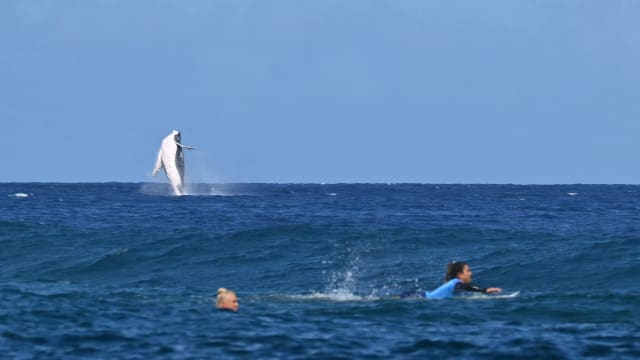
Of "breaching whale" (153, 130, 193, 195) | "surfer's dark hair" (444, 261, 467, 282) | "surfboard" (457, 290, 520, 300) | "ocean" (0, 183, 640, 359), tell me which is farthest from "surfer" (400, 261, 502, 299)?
"breaching whale" (153, 130, 193, 195)

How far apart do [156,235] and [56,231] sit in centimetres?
411

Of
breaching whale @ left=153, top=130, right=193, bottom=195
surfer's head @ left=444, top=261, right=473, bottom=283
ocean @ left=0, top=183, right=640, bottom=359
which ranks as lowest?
ocean @ left=0, top=183, right=640, bottom=359

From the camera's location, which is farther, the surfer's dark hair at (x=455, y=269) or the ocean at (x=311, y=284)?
the surfer's dark hair at (x=455, y=269)

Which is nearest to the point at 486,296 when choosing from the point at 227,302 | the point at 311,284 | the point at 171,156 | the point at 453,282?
the point at 453,282

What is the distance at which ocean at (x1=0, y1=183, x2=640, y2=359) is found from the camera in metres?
15.6

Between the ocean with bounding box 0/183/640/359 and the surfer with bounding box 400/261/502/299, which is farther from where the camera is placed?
the surfer with bounding box 400/261/502/299

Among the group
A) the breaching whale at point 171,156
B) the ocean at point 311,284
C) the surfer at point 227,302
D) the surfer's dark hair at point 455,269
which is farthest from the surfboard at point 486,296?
the breaching whale at point 171,156

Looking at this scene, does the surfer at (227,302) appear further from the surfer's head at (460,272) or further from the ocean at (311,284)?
the surfer's head at (460,272)

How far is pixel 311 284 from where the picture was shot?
26719 millimetres

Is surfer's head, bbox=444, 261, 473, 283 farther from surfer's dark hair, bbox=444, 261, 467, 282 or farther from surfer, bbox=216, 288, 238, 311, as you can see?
surfer, bbox=216, 288, 238, 311

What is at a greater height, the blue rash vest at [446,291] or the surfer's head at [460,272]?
the surfer's head at [460,272]

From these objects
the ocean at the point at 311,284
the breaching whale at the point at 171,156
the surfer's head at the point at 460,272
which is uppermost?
the breaching whale at the point at 171,156

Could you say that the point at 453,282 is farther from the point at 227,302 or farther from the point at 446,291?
the point at 227,302

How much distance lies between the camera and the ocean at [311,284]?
51.2ft
